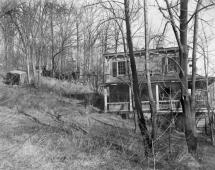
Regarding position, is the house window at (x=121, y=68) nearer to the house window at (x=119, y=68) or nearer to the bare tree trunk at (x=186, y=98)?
the house window at (x=119, y=68)

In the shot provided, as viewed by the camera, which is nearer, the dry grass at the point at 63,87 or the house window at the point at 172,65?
the house window at the point at 172,65

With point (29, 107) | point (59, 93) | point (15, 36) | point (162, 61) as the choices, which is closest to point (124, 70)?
point (162, 61)

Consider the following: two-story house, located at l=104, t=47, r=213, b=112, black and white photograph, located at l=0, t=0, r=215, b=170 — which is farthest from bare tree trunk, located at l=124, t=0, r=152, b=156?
two-story house, located at l=104, t=47, r=213, b=112

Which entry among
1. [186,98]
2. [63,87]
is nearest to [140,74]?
[63,87]

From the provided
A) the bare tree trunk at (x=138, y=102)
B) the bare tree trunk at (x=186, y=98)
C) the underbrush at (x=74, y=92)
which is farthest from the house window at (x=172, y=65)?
the bare tree trunk at (x=138, y=102)

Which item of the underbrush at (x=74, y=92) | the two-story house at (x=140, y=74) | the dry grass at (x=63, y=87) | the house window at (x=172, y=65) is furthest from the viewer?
the dry grass at (x=63, y=87)

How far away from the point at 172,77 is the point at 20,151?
15905mm

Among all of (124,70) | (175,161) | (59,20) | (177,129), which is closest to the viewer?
(175,161)

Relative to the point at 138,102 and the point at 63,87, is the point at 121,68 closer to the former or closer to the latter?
the point at 63,87

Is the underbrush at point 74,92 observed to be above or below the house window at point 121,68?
below

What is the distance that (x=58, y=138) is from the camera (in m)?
8.33

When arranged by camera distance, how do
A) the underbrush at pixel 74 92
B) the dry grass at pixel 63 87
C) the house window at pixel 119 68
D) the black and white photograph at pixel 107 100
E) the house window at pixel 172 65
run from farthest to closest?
the dry grass at pixel 63 87 < the underbrush at pixel 74 92 < the house window at pixel 119 68 < the house window at pixel 172 65 < the black and white photograph at pixel 107 100

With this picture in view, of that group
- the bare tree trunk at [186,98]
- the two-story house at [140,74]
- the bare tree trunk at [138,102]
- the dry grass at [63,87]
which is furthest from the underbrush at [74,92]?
the bare tree trunk at [138,102]

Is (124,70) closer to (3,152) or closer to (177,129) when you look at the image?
(177,129)
